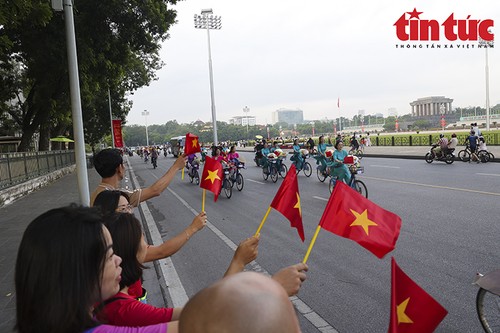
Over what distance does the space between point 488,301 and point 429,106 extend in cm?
9316

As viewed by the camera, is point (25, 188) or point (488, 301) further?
point (25, 188)

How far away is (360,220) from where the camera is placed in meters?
2.25

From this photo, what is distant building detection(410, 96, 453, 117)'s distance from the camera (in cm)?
8662

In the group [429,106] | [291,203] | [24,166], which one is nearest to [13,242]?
[291,203]

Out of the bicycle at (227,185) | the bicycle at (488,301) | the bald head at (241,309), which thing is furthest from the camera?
the bicycle at (227,185)

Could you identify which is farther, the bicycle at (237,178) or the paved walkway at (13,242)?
the bicycle at (237,178)

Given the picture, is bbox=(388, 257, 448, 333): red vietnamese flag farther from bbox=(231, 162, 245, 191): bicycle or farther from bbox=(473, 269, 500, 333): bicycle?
bbox=(231, 162, 245, 191): bicycle

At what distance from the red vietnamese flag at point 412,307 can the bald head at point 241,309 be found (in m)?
1.19

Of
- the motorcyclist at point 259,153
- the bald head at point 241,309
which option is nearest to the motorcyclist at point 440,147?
the motorcyclist at point 259,153

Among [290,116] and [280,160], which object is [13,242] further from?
[290,116]

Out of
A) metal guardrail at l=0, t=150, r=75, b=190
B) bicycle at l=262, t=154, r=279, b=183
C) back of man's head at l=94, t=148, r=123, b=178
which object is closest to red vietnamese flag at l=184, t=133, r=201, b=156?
back of man's head at l=94, t=148, r=123, b=178

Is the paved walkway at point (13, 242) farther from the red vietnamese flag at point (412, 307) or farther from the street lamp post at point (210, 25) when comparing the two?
the street lamp post at point (210, 25)

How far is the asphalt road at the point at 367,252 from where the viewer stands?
13.0 feet

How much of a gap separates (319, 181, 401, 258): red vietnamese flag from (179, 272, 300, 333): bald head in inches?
56.6
